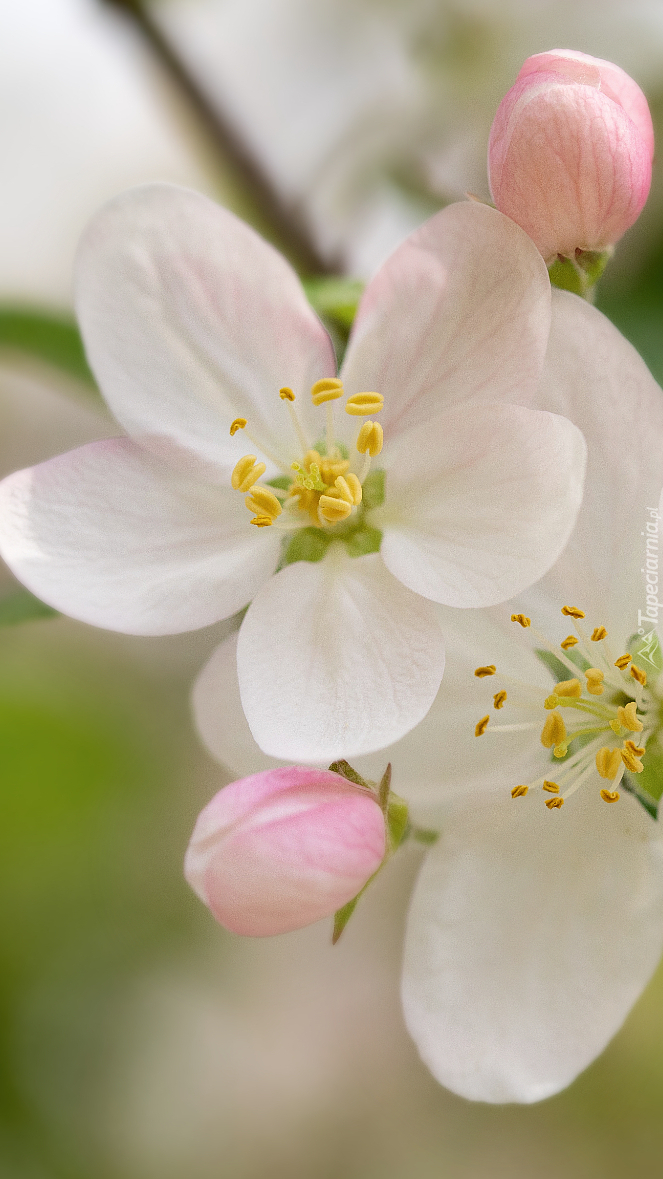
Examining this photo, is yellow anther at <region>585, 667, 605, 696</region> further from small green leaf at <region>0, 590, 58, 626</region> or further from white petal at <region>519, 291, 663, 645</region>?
small green leaf at <region>0, 590, 58, 626</region>

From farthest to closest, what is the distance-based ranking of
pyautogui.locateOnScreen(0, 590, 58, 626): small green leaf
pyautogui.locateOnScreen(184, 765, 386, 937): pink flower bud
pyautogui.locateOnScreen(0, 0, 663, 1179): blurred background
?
pyautogui.locateOnScreen(0, 0, 663, 1179): blurred background → pyautogui.locateOnScreen(0, 590, 58, 626): small green leaf → pyautogui.locateOnScreen(184, 765, 386, 937): pink flower bud

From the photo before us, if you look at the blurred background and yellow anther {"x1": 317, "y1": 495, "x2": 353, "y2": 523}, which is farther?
the blurred background

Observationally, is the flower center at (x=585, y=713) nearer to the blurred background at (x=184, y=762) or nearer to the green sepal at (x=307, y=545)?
the green sepal at (x=307, y=545)

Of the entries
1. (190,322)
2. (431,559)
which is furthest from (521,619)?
(190,322)

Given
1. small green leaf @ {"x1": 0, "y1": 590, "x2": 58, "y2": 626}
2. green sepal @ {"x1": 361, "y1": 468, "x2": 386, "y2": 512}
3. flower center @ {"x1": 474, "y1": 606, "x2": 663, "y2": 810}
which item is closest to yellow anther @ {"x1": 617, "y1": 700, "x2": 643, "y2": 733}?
flower center @ {"x1": 474, "y1": 606, "x2": 663, "y2": 810}

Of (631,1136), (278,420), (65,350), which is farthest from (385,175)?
(631,1136)

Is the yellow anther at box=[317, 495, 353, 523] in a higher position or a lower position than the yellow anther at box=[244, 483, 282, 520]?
lower

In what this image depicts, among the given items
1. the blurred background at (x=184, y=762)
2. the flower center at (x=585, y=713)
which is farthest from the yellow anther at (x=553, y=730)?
the blurred background at (x=184, y=762)
